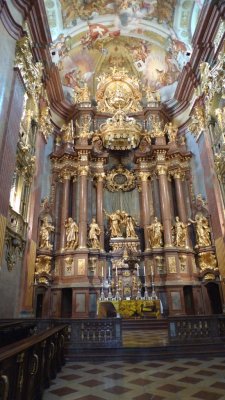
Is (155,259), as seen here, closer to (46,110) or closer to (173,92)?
(46,110)

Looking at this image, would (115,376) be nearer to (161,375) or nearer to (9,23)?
(161,375)

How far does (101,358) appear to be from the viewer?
6387mm

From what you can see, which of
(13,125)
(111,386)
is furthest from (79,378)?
(13,125)

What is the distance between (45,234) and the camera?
13.6 meters

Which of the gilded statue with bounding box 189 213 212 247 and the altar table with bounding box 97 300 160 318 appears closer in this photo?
the altar table with bounding box 97 300 160 318

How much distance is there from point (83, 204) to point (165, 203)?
435 cm

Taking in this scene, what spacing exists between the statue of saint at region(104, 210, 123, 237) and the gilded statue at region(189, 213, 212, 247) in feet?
12.9

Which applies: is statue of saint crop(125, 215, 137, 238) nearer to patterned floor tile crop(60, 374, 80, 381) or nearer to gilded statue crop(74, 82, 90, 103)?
gilded statue crop(74, 82, 90, 103)

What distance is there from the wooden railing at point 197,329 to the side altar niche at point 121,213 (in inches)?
208

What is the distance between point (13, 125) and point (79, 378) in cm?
753

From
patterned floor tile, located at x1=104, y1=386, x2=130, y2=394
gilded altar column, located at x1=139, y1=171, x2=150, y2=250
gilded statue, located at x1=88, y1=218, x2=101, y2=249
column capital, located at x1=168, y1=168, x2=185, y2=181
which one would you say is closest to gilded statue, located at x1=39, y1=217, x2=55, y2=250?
gilded statue, located at x1=88, y1=218, x2=101, y2=249

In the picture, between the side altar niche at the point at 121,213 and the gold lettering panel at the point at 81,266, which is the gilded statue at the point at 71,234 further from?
the gold lettering panel at the point at 81,266

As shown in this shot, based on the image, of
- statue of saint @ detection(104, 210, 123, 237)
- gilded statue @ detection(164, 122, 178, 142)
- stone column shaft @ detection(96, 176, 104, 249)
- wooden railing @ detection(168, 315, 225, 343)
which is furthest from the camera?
gilded statue @ detection(164, 122, 178, 142)

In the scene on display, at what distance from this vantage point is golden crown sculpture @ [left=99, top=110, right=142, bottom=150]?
16.0 m
